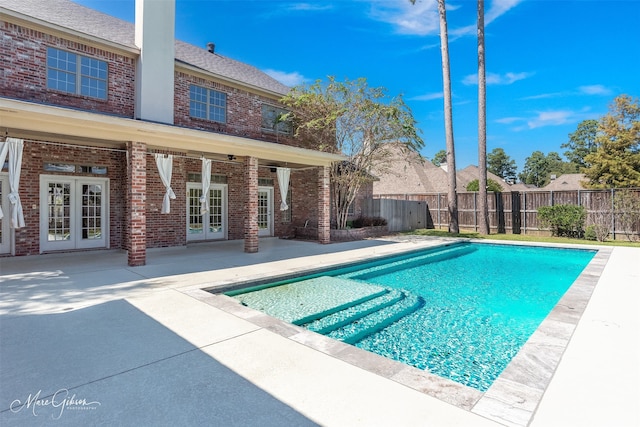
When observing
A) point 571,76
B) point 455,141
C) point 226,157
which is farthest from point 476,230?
point 226,157

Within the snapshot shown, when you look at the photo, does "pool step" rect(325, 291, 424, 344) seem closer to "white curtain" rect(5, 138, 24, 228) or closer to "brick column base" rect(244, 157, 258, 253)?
"brick column base" rect(244, 157, 258, 253)

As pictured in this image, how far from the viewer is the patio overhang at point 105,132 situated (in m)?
6.26

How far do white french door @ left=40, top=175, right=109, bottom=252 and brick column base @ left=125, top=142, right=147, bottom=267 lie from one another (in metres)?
2.96

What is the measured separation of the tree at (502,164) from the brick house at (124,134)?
63.6 meters

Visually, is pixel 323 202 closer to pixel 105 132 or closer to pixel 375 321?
pixel 105 132

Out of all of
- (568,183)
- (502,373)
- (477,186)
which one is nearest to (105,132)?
(502,373)

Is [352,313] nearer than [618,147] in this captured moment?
Yes

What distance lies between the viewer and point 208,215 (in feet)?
40.7

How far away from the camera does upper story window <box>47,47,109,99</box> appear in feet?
29.1

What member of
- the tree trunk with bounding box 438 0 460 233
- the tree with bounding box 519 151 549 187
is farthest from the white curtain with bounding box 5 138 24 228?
the tree with bounding box 519 151 549 187

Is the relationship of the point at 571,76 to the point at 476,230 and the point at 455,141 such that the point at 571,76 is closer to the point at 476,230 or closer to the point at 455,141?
the point at 455,141

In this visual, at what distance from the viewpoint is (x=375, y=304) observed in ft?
18.8

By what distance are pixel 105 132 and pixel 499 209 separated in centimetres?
1822

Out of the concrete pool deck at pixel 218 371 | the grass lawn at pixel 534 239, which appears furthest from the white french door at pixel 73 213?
the grass lawn at pixel 534 239
